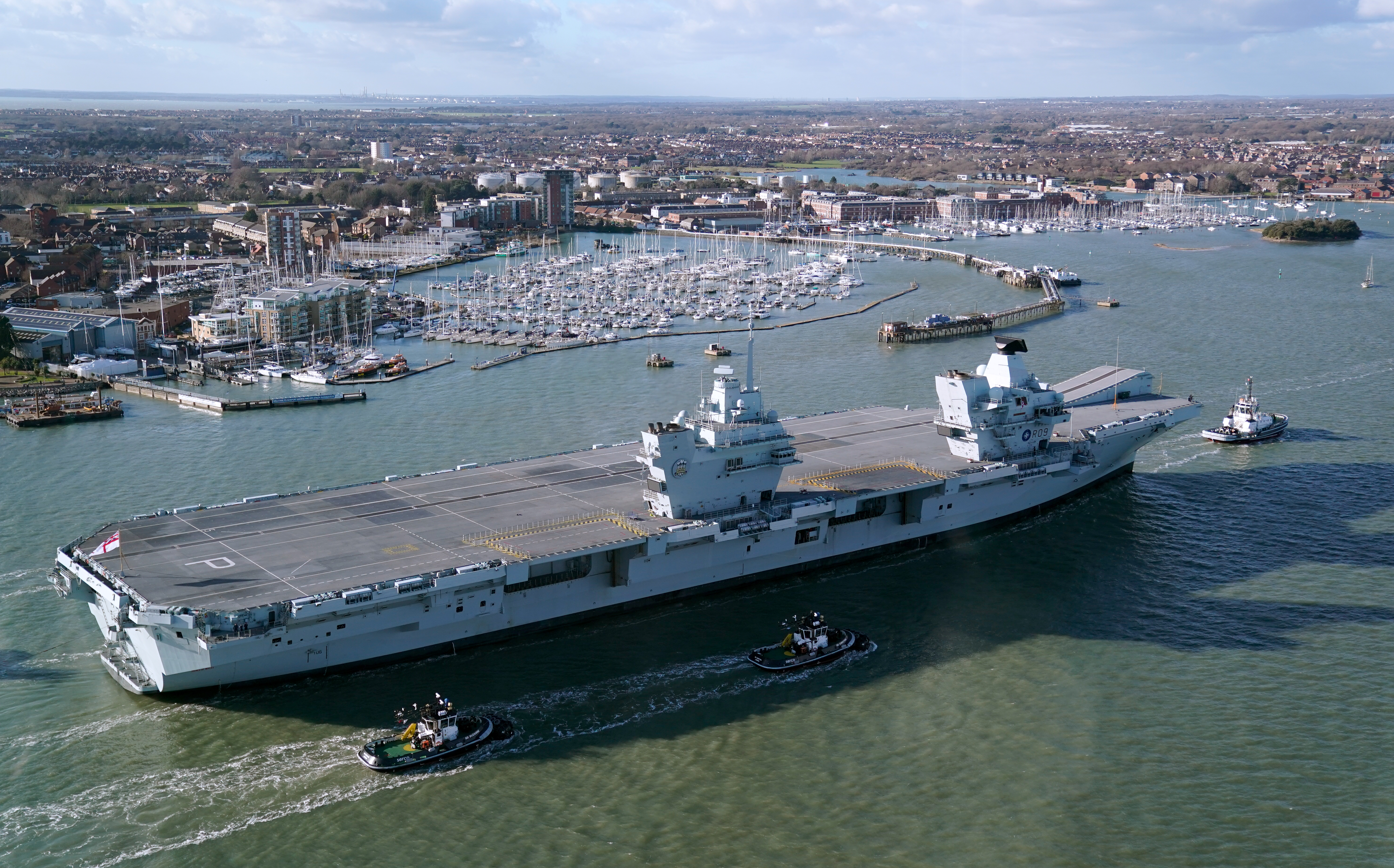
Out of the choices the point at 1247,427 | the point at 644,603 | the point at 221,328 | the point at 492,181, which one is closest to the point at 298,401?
the point at 221,328

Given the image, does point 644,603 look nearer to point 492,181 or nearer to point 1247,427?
point 1247,427

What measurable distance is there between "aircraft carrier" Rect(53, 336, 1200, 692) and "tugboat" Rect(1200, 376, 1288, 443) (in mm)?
4389

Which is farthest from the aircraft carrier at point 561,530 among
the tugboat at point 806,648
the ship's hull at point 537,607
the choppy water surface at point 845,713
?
the tugboat at point 806,648

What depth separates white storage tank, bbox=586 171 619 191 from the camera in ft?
482

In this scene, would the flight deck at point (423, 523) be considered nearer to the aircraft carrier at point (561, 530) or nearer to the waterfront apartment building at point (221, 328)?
the aircraft carrier at point (561, 530)

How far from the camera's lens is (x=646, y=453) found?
27141 mm

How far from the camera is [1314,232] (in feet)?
317

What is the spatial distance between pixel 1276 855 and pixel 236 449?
32888 mm

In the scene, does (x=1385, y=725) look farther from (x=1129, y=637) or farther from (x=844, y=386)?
(x=844, y=386)

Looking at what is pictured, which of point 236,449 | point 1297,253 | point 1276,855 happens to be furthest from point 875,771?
point 1297,253

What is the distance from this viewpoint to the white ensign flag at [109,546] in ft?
76.4

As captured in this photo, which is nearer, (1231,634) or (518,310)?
(1231,634)

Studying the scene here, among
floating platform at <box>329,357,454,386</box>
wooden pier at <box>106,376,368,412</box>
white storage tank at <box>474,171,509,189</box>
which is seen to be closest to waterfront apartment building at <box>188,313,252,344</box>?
wooden pier at <box>106,376,368,412</box>

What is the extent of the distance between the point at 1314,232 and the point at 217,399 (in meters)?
88.0
